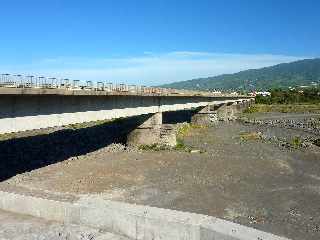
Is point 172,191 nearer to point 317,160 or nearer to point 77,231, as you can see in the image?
point 77,231

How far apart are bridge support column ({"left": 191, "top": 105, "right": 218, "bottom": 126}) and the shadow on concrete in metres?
22.1

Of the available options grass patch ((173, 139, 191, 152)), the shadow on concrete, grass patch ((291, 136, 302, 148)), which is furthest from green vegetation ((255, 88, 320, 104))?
grass patch ((173, 139, 191, 152))

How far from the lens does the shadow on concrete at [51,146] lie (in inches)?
1423

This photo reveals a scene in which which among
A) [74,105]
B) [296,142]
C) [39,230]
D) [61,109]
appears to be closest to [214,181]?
[61,109]

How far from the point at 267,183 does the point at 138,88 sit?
74.1 feet

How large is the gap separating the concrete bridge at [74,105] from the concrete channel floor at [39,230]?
34.8 feet

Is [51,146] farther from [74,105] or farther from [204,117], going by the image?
[204,117]

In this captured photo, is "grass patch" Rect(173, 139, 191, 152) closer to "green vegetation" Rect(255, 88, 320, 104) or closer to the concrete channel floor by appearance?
the concrete channel floor

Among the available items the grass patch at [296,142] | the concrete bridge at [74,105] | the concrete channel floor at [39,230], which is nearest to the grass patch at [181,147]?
the concrete bridge at [74,105]

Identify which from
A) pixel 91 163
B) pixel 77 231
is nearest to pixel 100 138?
pixel 91 163

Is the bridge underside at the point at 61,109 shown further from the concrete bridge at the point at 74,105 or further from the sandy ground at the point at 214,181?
the sandy ground at the point at 214,181

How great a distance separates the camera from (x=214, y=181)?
30.0m

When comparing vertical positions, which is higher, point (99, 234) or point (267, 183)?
point (99, 234)

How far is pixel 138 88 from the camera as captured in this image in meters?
48.2
